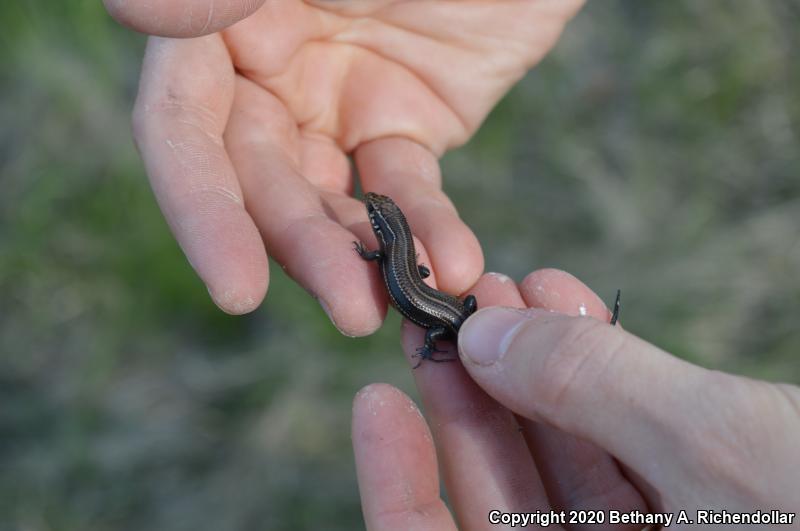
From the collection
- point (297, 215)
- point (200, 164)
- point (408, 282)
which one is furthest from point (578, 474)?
point (200, 164)

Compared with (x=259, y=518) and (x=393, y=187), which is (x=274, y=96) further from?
(x=259, y=518)

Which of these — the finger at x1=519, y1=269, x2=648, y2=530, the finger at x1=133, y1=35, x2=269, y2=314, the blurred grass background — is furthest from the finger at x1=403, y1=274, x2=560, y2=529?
the blurred grass background

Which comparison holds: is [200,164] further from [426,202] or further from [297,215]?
[426,202]

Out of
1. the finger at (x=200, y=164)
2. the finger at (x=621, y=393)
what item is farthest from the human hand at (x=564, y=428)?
the finger at (x=200, y=164)

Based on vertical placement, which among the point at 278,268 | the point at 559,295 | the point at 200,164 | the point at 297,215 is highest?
the point at 559,295

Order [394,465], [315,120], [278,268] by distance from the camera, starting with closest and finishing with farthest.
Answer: [394,465], [315,120], [278,268]
